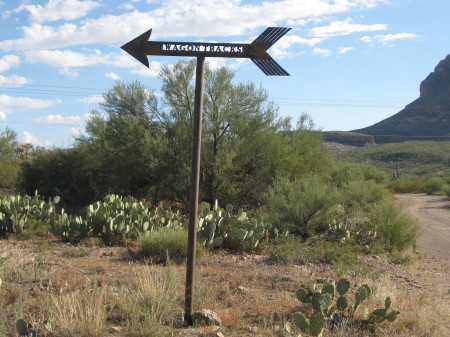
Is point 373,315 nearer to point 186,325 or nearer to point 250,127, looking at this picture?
point 186,325

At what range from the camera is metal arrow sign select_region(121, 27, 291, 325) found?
547 centimetres

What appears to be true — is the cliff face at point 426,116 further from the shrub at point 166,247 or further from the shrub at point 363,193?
the shrub at point 166,247

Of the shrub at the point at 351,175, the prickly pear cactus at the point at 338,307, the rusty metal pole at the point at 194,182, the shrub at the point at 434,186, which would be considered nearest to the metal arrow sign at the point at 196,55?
the rusty metal pole at the point at 194,182

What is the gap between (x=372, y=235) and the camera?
43.3 ft

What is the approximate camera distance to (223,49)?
18.0ft

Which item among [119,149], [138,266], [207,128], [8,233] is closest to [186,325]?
[138,266]

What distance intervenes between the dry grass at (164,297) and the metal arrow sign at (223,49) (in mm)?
2763

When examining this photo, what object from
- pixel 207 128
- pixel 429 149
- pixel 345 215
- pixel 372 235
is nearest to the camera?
pixel 372 235

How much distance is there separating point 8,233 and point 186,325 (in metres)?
8.37

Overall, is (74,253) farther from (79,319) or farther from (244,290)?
(79,319)

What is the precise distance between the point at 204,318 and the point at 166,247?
12.7ft

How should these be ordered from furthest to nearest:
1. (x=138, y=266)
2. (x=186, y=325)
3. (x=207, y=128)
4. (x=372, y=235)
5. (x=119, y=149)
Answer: (x=119, y=149) → (x=207, y=128) → (x=372, y=235) → (x=138, y=266) → (x=186, y=325)

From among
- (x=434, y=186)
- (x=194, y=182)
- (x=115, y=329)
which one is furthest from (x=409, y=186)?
(x=115, y=329)

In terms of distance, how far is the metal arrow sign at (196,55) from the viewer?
547 centimetres
